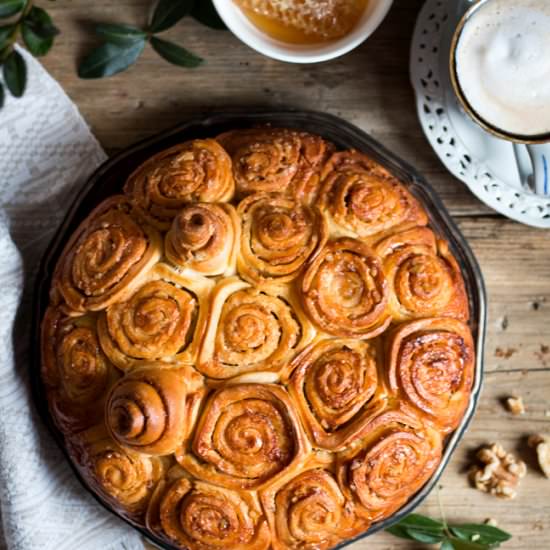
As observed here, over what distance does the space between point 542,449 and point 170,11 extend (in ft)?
4.32

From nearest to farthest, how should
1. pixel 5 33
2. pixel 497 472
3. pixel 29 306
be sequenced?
1. pixel 5 33
2. pixel 29 306
3. pixel 497 472

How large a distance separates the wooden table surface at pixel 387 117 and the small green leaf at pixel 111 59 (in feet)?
0.23

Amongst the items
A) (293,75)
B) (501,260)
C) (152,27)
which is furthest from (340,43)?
(501,260)

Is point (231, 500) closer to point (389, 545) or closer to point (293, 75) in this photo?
point (389, 545)

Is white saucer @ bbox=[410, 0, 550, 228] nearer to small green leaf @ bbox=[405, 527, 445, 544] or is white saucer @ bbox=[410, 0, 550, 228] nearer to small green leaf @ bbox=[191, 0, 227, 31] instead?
small green leaf @ bbox=[191, 0, 227, 31]

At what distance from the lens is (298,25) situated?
1886mm

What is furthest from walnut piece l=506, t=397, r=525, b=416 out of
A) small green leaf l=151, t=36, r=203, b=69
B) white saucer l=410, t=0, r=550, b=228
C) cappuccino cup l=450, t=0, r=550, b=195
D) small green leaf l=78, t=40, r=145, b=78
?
small green leaf l=78, t=40, r=145, b=78

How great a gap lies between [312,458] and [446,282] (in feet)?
1.40

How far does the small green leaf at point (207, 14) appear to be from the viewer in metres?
1.98

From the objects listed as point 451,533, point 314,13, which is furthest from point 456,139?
point 451,533

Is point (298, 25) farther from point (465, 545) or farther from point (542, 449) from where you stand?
point (465, 545)

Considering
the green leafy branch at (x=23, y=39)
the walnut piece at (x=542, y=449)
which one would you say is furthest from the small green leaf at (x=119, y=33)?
the walnut piece at (x=542, y=449)

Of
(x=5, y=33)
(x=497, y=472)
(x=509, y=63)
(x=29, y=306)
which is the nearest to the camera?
(x=509, y=63)

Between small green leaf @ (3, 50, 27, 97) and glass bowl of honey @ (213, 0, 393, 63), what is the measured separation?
0.44 meters
